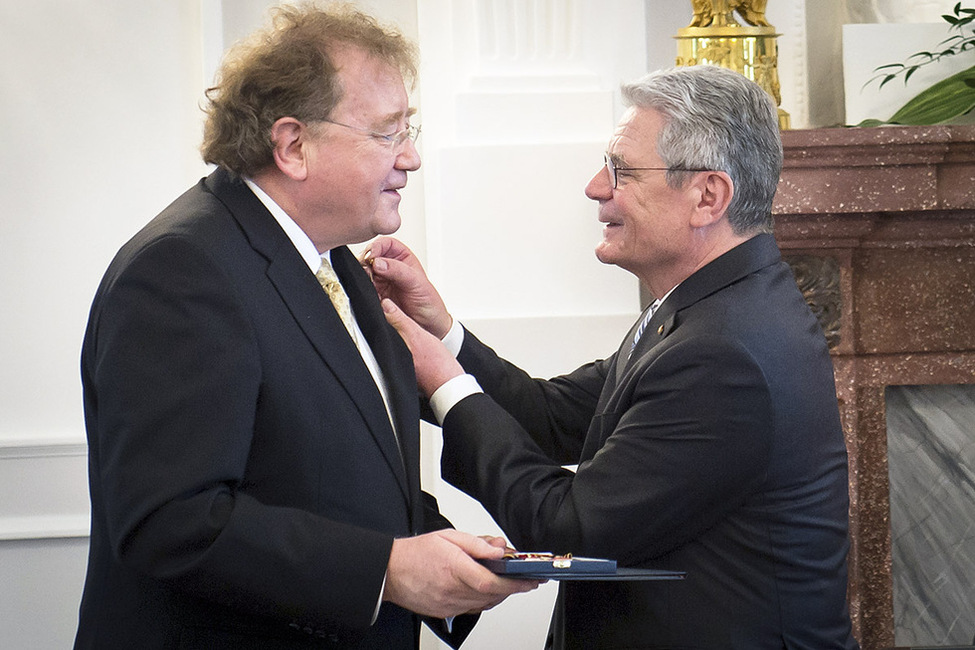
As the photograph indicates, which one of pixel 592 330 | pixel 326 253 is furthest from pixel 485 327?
pixel 326 253

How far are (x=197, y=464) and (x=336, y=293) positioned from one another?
0.51 meters

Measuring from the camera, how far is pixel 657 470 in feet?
5.88

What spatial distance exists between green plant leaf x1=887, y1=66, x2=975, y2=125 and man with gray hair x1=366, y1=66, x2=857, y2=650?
1.55 m

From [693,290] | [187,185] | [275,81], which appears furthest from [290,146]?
[187,185]

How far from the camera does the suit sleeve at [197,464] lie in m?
1.53

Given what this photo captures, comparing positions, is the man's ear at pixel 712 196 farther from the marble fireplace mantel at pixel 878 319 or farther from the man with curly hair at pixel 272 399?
the marble fireplace mantel at pixel 878 319

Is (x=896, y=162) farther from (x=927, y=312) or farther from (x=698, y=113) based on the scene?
(x=698, y=113)

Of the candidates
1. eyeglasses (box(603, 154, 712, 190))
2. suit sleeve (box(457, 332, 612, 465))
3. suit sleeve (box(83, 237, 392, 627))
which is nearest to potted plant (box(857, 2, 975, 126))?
suit sleeve (box(457, 332, 612, 465))

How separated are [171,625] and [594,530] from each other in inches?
26.6

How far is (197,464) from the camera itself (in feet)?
5.01

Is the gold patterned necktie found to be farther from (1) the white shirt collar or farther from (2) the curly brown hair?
(2) the curly brown hair

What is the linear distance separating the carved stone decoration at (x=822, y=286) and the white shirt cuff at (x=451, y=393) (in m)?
1.54

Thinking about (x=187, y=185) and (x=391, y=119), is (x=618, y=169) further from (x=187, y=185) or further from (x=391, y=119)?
(x=187, y=185)

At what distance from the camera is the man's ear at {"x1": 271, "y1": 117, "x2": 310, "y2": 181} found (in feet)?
6.05
